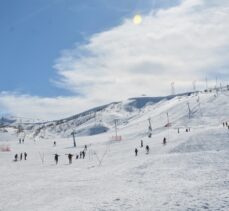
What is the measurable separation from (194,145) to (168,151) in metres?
3.75

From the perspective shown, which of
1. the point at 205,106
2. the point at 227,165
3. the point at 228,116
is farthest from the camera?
the point at 205,106

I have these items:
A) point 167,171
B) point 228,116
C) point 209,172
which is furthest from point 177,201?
point 228,116

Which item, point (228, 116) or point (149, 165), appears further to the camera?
point (228, 116)

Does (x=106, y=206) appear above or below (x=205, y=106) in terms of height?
below

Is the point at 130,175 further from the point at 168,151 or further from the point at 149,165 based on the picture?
the point at 168,151

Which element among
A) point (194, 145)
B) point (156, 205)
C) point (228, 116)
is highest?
point (228, 116)

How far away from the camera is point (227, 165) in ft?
119

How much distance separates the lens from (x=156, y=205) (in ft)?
78.0

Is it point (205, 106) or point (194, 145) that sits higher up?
point (205, 106)

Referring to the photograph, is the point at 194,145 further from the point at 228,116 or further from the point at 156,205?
the point at 228,116

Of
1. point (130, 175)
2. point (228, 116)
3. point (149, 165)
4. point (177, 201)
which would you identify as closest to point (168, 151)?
point (149, 165)

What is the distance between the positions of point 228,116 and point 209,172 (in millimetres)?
128689

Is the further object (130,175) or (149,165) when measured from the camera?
(149,165)

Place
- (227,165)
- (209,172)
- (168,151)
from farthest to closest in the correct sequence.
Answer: (168,151) → (227,165) → (209,172)
